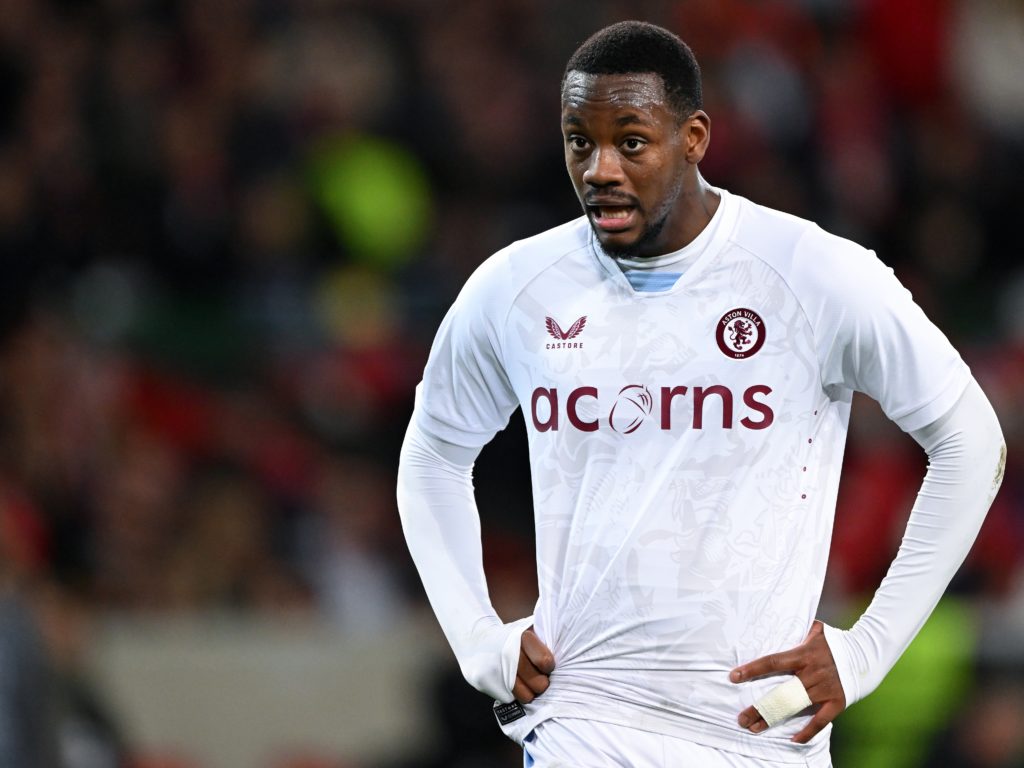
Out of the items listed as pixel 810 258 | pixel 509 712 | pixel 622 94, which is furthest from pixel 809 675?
pixel 622 94

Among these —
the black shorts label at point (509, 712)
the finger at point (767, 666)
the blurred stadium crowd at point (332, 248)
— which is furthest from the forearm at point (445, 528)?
the blurred stadium crowd at point (332, 248)

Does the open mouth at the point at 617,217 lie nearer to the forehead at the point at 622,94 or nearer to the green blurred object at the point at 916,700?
the forehead at the point at 622,94

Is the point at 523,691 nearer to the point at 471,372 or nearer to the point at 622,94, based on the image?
the point at 471,372

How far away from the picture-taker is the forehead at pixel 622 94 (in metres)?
3.58

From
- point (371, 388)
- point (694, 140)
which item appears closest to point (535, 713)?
point (694, 140)

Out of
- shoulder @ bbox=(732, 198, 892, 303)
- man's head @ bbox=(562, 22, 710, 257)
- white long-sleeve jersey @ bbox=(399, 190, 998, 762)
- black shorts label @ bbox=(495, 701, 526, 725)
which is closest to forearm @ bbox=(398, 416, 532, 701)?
black shorts label @ bbox=(495, 701, 526, 725)

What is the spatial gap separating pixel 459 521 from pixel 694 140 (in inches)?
39.1

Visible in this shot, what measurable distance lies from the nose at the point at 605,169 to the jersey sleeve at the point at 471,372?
390 millimetres

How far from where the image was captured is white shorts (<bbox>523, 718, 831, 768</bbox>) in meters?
3.67

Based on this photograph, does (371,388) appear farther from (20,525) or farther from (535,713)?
(535,713)

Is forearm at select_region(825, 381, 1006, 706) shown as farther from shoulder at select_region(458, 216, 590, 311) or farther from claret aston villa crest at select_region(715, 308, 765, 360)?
shoulder at select_region(458, 216, 590, 311)

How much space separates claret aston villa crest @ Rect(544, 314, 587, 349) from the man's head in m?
0.17

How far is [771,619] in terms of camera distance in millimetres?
3680

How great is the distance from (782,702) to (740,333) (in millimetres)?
731
